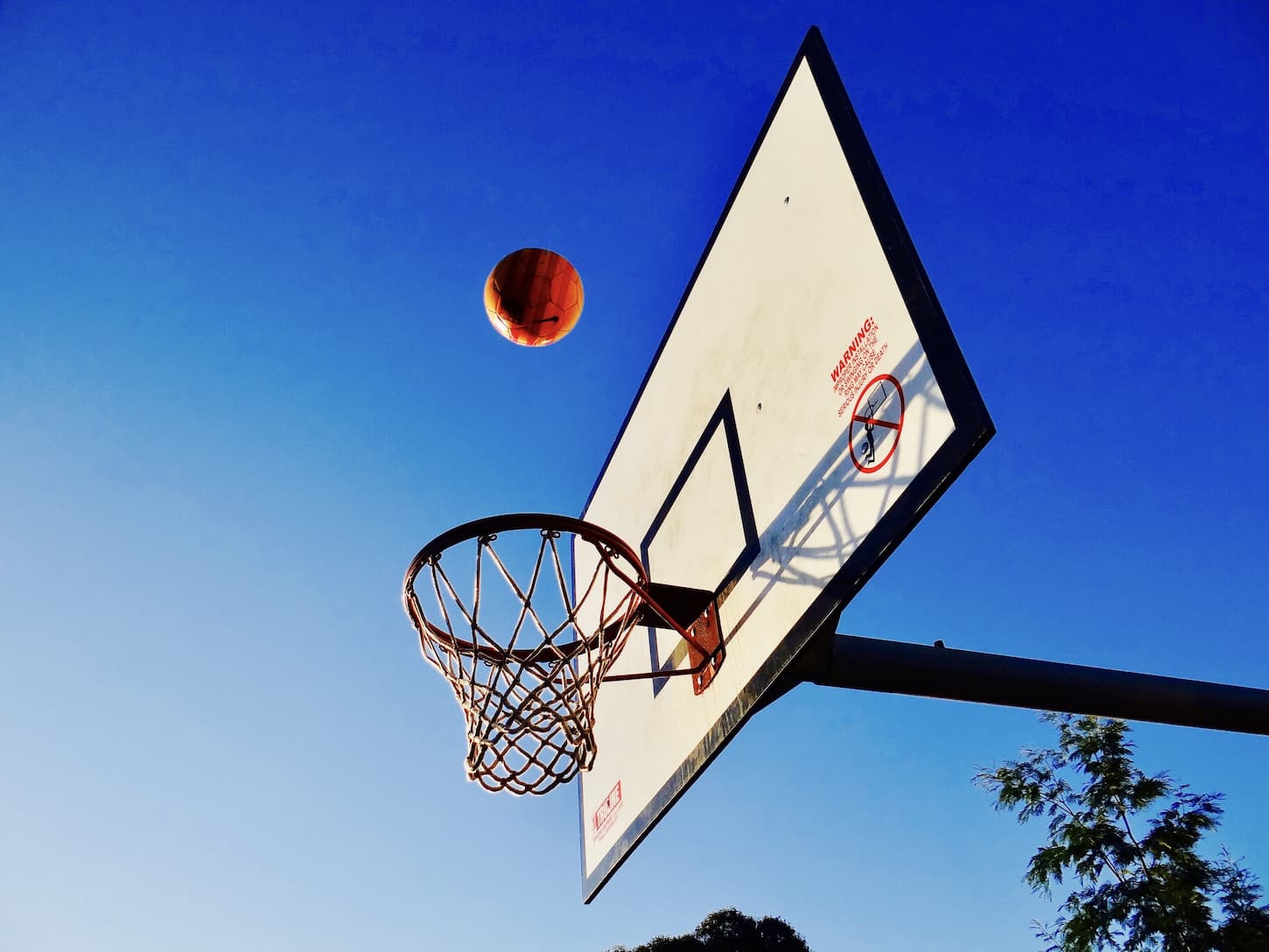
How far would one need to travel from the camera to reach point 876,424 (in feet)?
8.84

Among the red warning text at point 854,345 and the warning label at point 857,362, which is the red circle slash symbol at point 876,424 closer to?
the warning label at point 857,362

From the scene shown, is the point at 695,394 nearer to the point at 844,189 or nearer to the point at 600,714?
the point at 844,189

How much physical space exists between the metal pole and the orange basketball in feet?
5.32

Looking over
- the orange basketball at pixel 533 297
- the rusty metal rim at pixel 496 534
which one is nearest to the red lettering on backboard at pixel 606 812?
the rusty metal rim at pixel 496 534

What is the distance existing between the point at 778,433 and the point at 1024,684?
118 cm

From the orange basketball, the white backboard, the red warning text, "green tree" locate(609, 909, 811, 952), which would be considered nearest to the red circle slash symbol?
the white backboard

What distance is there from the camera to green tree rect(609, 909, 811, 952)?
16531 mm

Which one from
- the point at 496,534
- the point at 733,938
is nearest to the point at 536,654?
the point at 496,534

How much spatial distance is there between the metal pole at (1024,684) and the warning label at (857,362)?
2.48 feet

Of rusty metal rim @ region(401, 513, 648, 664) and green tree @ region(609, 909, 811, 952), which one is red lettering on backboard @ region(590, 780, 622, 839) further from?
green tree @ region(609, 909, 811, 952)

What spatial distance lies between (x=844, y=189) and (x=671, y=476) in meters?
1.57

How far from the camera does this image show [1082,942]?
10305 millimetres

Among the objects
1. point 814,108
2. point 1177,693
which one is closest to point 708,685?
point 1177,693

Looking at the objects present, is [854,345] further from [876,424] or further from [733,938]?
[733,938]
